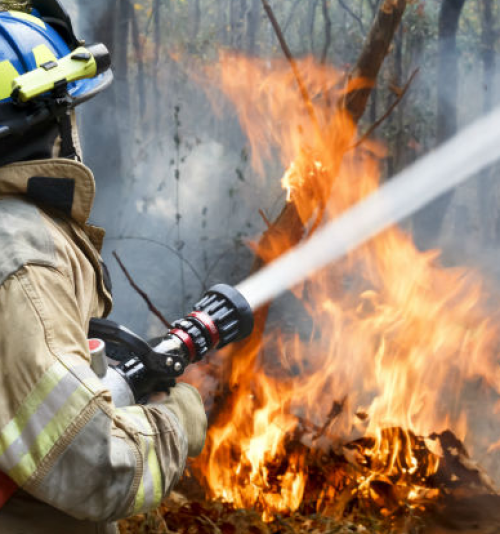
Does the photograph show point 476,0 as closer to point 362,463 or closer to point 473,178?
point 473,178

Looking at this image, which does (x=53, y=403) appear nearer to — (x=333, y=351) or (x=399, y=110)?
(x=333, y=351)

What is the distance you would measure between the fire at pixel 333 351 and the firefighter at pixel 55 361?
211 cm

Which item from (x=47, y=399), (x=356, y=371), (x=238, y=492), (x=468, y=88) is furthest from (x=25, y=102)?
(x=468, y=88)

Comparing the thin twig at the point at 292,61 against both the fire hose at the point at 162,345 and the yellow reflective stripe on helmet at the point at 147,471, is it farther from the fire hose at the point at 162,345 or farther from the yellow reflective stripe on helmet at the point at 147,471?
the yellow reflective stripe on helmet at the point at 147,471

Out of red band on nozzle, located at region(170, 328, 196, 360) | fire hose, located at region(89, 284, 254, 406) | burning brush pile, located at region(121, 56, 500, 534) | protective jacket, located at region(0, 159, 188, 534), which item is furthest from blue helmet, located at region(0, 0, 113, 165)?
burning brush pile, located at region(121, 56, 500, 534)

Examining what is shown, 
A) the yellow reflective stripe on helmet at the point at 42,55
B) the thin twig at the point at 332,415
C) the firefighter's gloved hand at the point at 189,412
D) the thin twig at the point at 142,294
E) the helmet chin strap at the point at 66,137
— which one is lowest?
the thin twig at the point at 332,415

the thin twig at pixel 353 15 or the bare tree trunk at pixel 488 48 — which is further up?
the thin twig at pixel 353 15

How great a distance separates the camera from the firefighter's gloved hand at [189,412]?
1914 millimetres

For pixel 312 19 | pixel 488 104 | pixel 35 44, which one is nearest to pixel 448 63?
pixel 488 104

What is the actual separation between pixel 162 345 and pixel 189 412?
29 centimetres

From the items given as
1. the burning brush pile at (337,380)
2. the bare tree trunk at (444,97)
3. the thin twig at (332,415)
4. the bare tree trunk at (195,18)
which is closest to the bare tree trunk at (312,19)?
the burning brush pile at (337,380)

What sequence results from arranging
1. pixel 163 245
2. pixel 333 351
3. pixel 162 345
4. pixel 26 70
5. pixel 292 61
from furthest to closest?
pixel 163 245 → pixel 333 351 → pixel 292 61 → pixel 162 345 → pixel 26 70

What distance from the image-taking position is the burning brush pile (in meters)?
3.59

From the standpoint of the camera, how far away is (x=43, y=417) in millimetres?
1440
